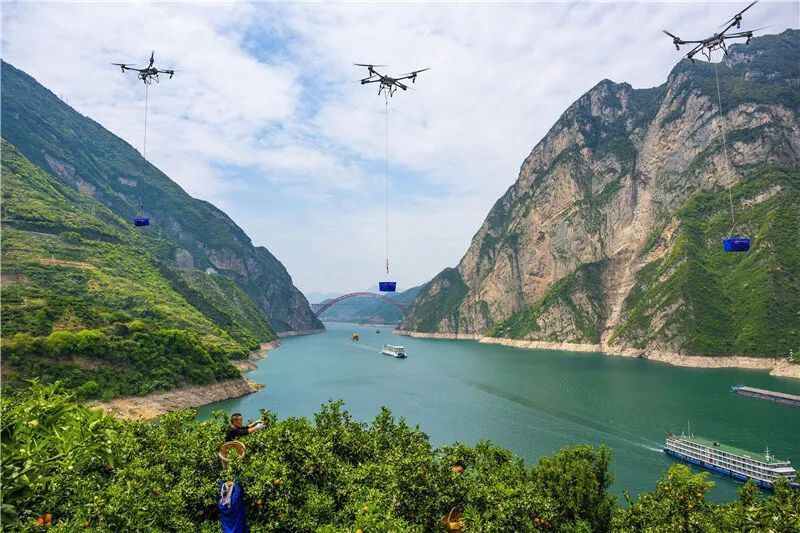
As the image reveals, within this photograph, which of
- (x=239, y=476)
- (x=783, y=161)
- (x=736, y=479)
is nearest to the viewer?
(x=239, y=476)

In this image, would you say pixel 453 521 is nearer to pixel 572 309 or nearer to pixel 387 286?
pixel 387 286

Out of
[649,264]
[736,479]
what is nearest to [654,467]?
[736,479]

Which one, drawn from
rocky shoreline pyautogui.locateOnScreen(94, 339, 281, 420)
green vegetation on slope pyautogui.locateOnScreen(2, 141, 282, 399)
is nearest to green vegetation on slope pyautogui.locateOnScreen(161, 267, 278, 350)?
green vegetation on slope pyautogui.locateOnScreen(2, 141, 282, 399)

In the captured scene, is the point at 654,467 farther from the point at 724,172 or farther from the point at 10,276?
the point at 724,172

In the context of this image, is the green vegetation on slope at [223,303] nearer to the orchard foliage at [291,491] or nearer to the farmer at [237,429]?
the farmer at [237,429]

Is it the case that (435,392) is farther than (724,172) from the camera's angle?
No

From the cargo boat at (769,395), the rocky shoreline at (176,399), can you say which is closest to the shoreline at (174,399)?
the rocky shoreline at (176,399)

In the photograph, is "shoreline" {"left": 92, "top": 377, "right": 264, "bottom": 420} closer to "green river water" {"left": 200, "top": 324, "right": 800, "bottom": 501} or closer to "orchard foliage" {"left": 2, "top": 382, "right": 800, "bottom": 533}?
"green river water" {"left": 200, "top": 324, "right": 800, "bottom": 501}
